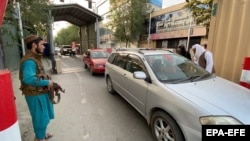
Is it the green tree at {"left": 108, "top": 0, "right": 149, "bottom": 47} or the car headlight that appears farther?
the green tree at {"left": 108, "top": 0, "right": 149, "bottom": 47}

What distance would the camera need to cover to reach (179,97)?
2.38m

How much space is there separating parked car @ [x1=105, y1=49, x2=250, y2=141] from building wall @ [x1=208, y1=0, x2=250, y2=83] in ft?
4.01

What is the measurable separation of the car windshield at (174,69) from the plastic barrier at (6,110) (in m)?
2.27

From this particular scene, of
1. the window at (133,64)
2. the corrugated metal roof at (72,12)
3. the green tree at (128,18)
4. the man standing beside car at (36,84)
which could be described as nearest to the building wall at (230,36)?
the window at (133,64)

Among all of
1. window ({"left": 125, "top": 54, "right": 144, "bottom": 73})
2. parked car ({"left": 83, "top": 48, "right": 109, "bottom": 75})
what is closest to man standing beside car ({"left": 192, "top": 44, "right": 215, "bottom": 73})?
window ({"left": 125, "top": 54, "right": 144, "bottom": 73})

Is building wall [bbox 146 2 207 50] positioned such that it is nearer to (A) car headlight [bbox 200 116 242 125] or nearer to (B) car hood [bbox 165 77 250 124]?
(B) car hood [bbox 165 77 250 124]

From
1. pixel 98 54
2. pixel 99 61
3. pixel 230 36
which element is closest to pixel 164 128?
pixel 230 36

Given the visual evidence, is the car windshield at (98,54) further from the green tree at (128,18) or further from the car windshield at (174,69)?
the green tree at (128,18)

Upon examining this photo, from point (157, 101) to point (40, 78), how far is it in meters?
1.86

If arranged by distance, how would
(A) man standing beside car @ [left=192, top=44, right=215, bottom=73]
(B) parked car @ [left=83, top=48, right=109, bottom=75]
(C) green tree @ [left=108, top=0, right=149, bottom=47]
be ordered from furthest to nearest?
(C) green tree @ [left=108, top=0, right=149, bottom=47], (B) parked car @ [left=83, top=48, right=109, bottom=75], (A) man standing beside car @ [left=192, top=44, right=215, bottom=73]

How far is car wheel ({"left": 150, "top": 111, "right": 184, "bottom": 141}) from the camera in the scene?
2.36 meters

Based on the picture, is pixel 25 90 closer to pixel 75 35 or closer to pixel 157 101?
pixel 157 101

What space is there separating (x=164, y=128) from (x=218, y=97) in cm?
93

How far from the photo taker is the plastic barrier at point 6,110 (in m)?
1.25
